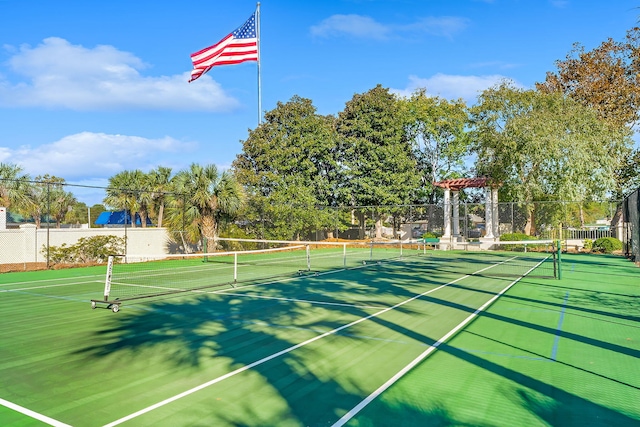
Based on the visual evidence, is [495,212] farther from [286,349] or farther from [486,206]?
[286,349]

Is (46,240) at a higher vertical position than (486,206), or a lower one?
lower

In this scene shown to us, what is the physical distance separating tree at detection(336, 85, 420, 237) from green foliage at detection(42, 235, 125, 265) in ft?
69.5

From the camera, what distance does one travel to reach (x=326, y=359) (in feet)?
21.5

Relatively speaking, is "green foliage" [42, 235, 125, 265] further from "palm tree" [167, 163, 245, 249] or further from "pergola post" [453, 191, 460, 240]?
"pergola post" [453, 191, 460, 240]

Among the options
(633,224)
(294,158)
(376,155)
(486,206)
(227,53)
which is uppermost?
(227,53)

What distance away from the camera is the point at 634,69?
3177cm

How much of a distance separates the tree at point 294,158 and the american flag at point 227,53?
30.9ft

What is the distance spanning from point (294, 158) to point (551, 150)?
746 inches

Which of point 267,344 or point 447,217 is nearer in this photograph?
point 267,344

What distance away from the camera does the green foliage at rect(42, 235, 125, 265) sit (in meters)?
21.3

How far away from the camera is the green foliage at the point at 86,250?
2127 centimetres

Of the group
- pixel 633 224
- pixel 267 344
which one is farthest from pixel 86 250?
pixel 633 224

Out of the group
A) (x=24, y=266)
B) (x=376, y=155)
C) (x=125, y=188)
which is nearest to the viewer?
(x=24, y=266)

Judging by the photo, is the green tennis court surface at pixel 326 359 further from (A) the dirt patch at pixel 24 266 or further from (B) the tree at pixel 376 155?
(B) the tree at pixel 376 155
